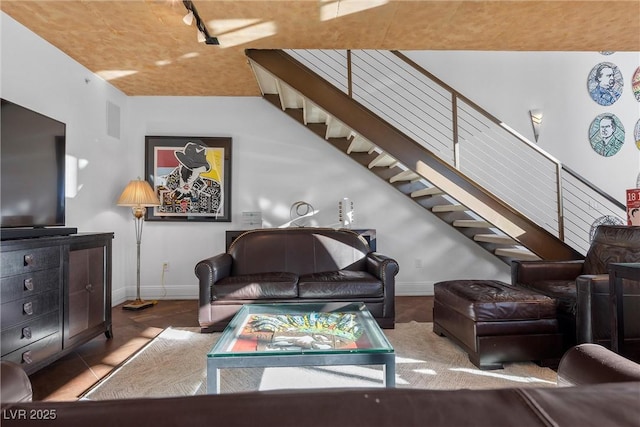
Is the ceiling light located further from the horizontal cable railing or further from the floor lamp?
the horizontal cable railing

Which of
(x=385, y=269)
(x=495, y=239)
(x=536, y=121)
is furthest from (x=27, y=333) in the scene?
(x=536, y=121)

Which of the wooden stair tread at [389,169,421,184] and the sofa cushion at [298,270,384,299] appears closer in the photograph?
the sofa cushion at [298,270,384,299]

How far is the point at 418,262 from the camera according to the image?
4852 millimetres

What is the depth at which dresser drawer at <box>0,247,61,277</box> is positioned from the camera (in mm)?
2012

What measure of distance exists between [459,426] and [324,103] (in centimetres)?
347

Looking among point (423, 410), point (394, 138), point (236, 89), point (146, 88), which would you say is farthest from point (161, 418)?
point (146, 88)

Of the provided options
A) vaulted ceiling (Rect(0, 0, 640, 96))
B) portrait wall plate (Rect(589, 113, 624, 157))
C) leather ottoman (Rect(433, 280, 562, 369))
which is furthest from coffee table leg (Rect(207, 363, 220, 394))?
portrait wall plate (Rect(589, 113, 624, 157))

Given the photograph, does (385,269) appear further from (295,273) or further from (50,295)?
(50,295)

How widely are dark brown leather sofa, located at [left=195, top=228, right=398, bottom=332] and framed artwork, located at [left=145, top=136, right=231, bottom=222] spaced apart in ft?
3.60

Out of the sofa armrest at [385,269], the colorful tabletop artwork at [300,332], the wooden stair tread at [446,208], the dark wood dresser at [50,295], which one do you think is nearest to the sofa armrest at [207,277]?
the dark wood dresser at [50,295]

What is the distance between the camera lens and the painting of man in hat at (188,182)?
4.76 metres

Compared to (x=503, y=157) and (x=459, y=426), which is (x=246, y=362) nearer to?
(x=459, y=426)

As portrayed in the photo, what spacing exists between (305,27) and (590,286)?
2.87 metres

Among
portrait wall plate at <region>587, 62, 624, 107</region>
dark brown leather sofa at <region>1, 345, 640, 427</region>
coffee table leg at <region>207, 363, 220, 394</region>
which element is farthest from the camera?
portrait wall plate at <region>587, 62, 624, 107</region>
